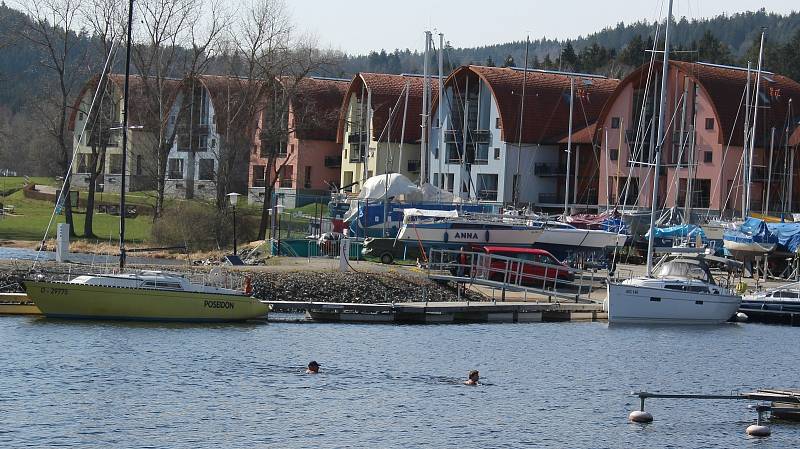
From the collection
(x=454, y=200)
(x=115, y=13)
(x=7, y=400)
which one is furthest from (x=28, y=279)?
(x=115, y=13)

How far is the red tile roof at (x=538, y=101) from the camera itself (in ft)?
333

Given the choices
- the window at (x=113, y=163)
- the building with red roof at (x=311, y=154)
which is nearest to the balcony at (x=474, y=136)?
the building with red roof at (x=311, y=154)

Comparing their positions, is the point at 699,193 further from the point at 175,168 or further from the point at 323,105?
the point at 175,168

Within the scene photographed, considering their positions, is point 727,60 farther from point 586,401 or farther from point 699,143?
point 586,401

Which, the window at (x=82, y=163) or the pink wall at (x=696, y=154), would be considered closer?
the pink wall at (x=696, y=154)

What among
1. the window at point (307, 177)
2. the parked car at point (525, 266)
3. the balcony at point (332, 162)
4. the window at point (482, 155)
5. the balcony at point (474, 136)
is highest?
the balcony at point (474, 136)

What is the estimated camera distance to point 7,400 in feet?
115

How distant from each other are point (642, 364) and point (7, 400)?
22887 mm

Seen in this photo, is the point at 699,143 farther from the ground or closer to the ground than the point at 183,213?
farther from the ground

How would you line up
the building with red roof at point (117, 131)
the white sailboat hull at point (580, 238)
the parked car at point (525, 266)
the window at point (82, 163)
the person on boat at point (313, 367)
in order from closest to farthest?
the person on boat at point (313, 367) → the parked car at point (525, 266) → the white sailboat hull at point (580, 238) → the building with red roof at point (117, 131) → the window at point (82, 163)

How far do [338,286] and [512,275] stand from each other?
10.4m

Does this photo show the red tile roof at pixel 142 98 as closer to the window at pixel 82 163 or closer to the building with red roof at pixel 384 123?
the window at pixel 82 163

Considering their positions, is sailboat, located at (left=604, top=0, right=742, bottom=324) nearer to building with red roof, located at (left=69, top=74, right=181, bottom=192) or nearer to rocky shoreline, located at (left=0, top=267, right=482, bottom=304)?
rocky shoreline, located at (left=0, top=267, right=482, bottom=304)

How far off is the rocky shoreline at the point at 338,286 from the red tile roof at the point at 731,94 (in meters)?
39.8
